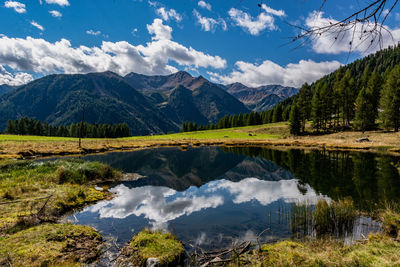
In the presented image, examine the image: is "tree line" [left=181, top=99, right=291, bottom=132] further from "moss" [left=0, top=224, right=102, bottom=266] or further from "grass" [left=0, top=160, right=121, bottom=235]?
"moss" [left=0, top=224, right=102, bottom=266]

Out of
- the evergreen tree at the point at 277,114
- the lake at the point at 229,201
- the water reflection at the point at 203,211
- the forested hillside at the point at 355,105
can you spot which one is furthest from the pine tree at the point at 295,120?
the water reflection at the point at 203,211

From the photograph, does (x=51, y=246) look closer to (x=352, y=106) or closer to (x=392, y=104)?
(x=392, y=104)

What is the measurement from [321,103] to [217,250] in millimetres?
84034

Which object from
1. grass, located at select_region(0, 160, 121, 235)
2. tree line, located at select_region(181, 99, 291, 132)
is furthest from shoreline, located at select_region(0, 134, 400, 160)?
tree line, located at select_region(181, 99, 291, 132)

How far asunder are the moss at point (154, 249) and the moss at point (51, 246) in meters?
1.55

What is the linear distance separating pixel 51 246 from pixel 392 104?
81.4 m

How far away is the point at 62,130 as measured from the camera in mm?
141875

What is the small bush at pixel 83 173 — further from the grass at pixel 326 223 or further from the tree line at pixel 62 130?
the tree line at pixel 62 130

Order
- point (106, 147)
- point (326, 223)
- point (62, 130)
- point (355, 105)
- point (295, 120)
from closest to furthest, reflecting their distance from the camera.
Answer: point (326, 223)
point (106, 147)
point (355, 105)
point (295, 120)
point (62, 130)

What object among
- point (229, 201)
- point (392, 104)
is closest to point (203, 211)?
point (229, 201)

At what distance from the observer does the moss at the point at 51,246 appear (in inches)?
297

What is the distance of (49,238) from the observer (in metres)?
9.19

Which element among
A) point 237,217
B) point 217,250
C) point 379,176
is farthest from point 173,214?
point 379,176

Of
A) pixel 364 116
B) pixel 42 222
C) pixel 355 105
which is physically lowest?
pixel 42 222
